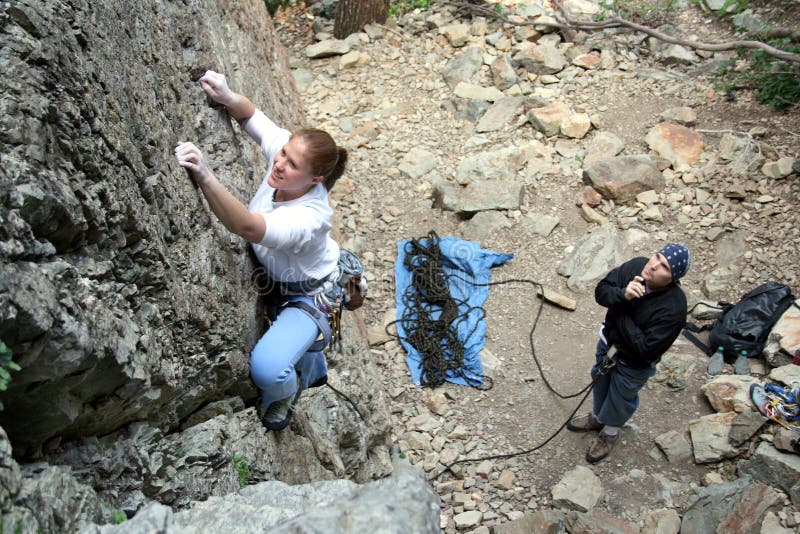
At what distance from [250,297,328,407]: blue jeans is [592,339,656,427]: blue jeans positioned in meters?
2.16

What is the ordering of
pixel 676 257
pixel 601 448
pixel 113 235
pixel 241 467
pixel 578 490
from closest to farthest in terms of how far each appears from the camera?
pixel 113 235 < pixel 241 467 < pixel 676 257 < pixel 578 490 < pixel 601 448

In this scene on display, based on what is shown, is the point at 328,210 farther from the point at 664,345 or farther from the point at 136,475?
the point at 664,345

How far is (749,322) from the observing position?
5379mm

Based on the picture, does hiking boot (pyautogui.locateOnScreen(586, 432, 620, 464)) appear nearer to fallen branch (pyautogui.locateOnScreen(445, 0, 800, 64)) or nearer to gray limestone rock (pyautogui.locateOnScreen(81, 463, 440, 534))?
gray limestone rock (pyautogui.locateOnScreen(81, 463, 440, 534))

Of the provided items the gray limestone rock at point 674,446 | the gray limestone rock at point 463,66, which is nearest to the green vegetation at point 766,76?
the gray limestone rock at point 463,66

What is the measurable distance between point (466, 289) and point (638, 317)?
2.40m

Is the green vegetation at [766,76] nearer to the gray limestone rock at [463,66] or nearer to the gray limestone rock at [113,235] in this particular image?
the gray limestone rock at [463,66]

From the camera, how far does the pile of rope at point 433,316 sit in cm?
560

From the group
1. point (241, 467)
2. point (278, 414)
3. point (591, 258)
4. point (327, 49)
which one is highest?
point (241, 467)

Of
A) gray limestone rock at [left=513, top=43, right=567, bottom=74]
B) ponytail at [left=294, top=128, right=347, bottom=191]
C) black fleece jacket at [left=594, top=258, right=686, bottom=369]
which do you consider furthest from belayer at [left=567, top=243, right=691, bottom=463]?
gray limestone rock at [left=513, top=43, right=567, bottom=74]

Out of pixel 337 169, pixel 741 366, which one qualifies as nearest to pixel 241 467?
pixel 337 169

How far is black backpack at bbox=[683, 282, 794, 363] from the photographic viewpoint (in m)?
5.32

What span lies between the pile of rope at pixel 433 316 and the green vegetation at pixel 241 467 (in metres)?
2.76

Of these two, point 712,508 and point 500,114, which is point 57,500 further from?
point 500,114
